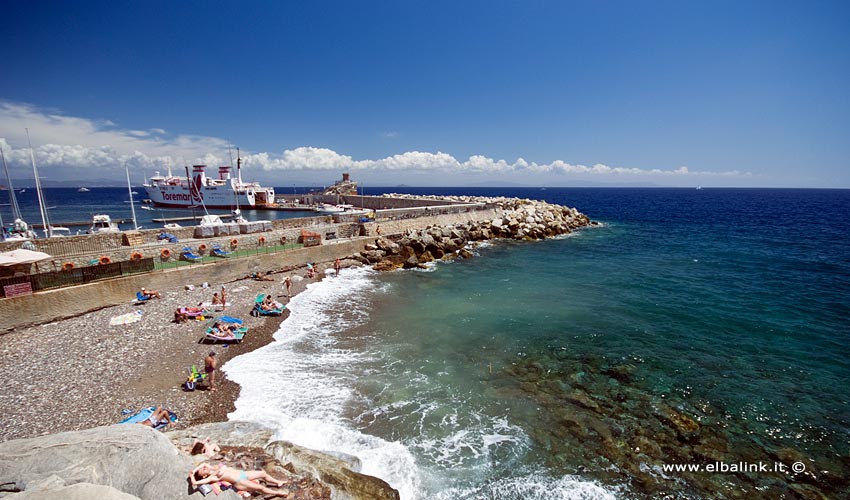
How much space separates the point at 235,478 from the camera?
6.40 m

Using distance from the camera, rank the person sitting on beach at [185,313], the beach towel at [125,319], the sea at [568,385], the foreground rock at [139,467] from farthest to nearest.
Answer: the person sitting on beach at [185,313]
the beach towel at [125,319]
the sea at [568,385]
the foreground rock at [139,467]

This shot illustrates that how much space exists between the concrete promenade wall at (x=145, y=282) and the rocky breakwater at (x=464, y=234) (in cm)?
230

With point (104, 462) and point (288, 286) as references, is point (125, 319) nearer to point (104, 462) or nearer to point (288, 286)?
point (288, 286)

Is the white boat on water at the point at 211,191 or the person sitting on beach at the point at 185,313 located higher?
the white boat on water at the point at 211,191

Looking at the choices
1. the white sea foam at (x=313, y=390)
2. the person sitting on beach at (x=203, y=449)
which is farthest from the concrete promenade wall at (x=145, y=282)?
the person sitting on beach at (x=203, y=449)

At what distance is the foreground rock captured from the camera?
4.96 m

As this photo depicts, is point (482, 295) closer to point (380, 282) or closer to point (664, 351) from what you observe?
point (380, 282)

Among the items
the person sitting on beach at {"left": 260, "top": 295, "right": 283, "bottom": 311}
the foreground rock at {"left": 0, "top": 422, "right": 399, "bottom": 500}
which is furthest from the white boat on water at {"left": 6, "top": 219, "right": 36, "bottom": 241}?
the foreground rock at {"left": 0, "top": 422, "right": 399, "bottom": 500}

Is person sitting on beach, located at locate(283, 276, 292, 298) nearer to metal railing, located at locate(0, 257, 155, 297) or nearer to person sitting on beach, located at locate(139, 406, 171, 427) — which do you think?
metal railing, located at locate(0, 257, 155, 297)

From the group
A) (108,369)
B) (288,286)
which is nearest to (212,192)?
(288,286)

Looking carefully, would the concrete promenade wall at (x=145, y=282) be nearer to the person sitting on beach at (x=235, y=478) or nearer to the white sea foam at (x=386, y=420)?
the white sea foam at (x=386, y=420)

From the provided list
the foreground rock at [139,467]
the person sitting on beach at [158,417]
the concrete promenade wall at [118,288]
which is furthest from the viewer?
the concrete promenade wall at [118,288]

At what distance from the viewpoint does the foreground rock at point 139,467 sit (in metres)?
4.96

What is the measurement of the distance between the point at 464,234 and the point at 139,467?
1231 inches
